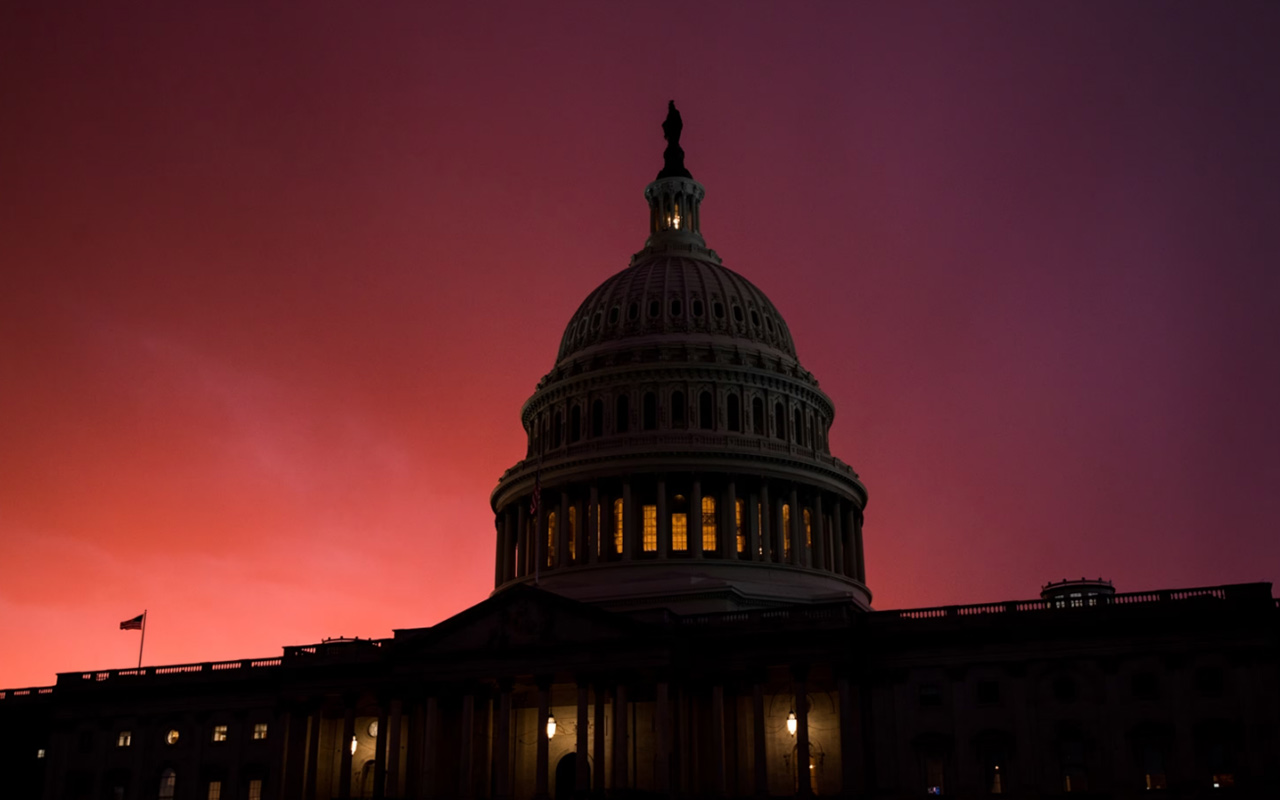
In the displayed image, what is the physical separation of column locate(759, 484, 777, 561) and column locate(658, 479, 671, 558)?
6.39m

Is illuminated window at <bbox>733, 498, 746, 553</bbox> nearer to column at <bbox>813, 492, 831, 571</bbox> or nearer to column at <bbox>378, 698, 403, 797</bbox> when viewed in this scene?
column at <bbox>813, 492, 831, 571</bbox>

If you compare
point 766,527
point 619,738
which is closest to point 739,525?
point 766,527

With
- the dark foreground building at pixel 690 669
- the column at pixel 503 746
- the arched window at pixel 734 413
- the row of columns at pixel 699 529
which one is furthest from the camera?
the arched window at pixel 734 413

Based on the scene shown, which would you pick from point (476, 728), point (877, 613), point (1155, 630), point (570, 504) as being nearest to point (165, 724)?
point (476, 728)

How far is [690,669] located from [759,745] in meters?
5.81

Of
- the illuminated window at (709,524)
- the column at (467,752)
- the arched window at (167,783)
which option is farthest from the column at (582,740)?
the arched window at (167,783)

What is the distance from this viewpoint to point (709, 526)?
309 feet

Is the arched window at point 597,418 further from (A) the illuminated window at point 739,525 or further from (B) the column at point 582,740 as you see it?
(B) the column at point 582,740

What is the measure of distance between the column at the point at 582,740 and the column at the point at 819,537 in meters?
25.4

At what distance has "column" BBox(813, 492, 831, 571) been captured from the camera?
95.4 metres

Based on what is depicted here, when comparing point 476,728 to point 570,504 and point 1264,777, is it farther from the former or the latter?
point 1264,777

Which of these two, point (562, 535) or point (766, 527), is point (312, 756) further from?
point (766, 527)

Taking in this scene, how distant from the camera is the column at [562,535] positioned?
95562 millimetres

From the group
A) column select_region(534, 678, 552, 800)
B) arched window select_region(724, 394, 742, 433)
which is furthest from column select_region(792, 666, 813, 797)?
arched window select_region(724, 394, 742, 433)
